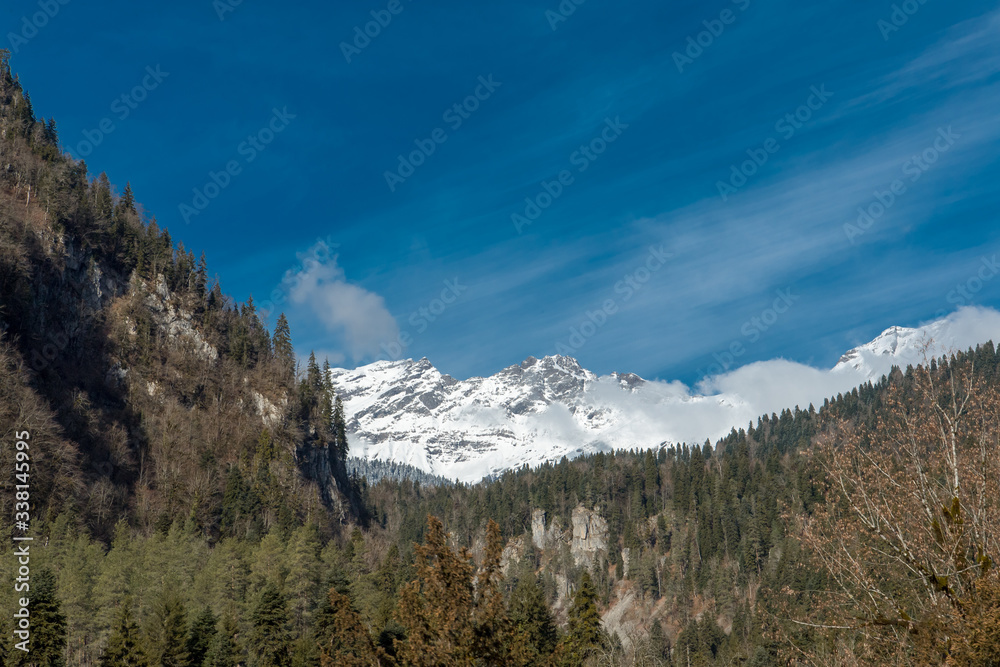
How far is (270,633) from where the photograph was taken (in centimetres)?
5034

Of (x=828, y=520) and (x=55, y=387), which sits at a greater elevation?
(x=55, y=387)

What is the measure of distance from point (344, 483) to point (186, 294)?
49339mm

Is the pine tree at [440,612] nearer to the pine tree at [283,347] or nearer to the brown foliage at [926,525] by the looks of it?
the brown foliage at [926,525]

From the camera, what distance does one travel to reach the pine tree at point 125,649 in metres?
43.0

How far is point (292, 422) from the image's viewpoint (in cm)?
13738

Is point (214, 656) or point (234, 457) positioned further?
point (234, 457)

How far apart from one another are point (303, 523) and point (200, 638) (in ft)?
221

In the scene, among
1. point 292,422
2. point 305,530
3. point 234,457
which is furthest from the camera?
point 292,422

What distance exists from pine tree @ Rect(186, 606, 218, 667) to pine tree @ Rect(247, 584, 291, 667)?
8.99 ft

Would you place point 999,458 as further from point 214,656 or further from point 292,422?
point 292,422

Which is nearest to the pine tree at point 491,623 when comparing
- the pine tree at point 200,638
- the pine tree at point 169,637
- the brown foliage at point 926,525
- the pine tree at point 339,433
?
the brown foliage at point 926,525

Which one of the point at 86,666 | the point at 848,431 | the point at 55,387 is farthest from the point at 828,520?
the point at 55,387

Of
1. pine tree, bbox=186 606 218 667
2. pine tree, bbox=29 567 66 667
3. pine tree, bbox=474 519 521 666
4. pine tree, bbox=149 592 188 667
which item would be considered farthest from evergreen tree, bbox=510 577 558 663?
pine tree, bbox=474 519 521 666

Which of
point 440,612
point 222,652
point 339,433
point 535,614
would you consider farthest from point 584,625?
point 339,433
